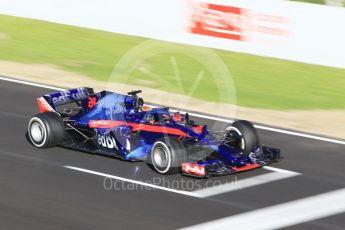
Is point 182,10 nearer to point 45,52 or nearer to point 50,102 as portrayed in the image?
point 45,52

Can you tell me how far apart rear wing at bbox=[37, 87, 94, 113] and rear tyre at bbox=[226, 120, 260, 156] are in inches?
127

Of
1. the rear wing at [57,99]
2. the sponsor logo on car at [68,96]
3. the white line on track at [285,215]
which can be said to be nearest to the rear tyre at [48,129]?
the rear wing at [57,99]

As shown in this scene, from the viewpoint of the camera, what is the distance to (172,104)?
20297 mm

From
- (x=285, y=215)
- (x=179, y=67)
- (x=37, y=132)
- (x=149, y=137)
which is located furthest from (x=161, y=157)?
(x=179, y=67)

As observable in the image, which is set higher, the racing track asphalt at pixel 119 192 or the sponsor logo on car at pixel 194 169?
the sponsor logo on car at pixel 194 169

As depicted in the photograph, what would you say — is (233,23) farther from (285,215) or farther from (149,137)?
(285,215)

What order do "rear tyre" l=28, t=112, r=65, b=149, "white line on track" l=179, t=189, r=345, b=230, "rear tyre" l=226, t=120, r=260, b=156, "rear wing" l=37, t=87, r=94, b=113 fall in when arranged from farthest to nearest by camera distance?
"rear wing" l=37, t=87, r=94, b=113
"rear tyre" l=28, t=112, r=65, b=149
"rear tyre" l=226, t=120, r=260, b=156
"white line on track" l=179, t=189, r=345, b=230

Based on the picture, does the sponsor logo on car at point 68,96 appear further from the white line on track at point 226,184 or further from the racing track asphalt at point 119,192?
the white line on track at point 226,184

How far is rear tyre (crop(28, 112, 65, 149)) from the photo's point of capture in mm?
15609

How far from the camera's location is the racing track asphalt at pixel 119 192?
41.9 ft

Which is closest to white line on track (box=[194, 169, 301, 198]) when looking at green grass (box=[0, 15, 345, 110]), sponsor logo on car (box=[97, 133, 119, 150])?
sponsor logo on car (box=[97, 133, 119, 150])

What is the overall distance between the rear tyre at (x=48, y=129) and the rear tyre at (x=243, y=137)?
3.15m

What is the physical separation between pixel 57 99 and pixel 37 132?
879mm

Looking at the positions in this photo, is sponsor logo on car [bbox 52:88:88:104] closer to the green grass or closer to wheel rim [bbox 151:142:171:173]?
wheel rim [bbox 151:142:171:173]
